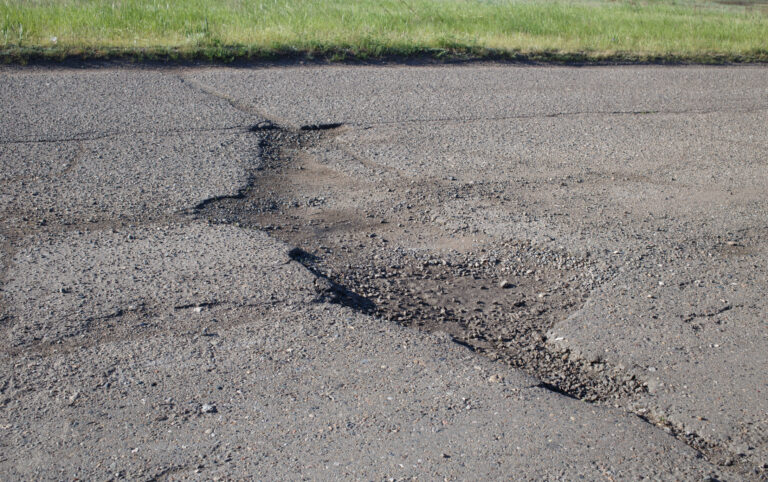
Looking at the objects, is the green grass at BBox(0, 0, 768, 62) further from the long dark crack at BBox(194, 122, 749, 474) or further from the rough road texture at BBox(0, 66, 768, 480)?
the long dark crack at BBox(194, 122, 749, 474)

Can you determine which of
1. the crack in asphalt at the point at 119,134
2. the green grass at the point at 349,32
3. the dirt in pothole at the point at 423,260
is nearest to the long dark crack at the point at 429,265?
the dirt in pothole at the point at 423,260

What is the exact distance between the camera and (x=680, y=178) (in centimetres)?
518

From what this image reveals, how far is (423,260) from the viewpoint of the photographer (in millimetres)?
3783

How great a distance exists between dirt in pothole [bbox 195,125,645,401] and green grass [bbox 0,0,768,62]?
370 centimetres

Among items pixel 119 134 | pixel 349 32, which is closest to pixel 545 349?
pixel 119 134

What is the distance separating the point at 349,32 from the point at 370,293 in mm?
6428

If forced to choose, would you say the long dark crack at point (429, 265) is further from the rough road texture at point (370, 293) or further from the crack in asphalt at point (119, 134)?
the crack in asphalt at point (119, 134)

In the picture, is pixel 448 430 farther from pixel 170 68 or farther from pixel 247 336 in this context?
pixel 170 68

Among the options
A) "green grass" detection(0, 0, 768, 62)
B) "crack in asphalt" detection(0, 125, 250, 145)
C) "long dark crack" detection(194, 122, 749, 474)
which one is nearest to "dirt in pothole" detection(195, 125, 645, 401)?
"long dark crack" detection(194, 122, 749, 474)

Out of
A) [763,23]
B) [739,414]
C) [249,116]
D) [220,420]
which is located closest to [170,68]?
[249,116]

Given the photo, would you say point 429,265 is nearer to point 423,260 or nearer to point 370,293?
point 423,260

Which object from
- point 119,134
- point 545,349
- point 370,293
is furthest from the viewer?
point 119,134

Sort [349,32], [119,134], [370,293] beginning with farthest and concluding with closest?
[349,32] < [119,134] < [370,293]

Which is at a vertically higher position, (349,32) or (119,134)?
(349,32)
